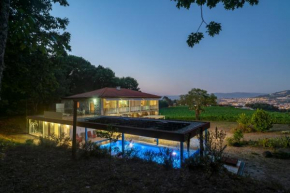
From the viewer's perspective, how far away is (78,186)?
3760 millimetres

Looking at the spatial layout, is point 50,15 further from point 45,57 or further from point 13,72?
point 13,72

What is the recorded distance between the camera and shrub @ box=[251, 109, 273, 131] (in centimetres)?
1553

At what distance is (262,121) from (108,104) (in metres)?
19.2

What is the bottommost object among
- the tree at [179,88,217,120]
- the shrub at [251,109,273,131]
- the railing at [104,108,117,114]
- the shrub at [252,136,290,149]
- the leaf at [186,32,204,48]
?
the shrub at [252,136,290,149]

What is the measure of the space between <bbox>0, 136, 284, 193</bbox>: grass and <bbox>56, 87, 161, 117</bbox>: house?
11317mm

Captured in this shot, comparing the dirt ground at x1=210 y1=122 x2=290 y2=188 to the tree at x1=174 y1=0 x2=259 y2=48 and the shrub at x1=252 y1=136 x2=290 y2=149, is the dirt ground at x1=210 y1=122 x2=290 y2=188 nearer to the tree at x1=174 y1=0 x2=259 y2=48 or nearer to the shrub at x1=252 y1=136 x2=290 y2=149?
the shrub at x1=252 y1=136 x2=290 y2=149

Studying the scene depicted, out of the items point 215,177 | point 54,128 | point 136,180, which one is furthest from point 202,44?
point 54,128

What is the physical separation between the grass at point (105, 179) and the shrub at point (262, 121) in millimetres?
13682

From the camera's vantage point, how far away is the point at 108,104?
2367 centimetres

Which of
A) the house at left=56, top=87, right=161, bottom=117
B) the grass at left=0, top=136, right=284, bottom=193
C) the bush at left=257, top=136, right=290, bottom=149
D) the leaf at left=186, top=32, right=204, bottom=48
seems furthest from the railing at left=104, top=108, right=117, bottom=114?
the leaf at left=186, top=32, right=204, bottom=48

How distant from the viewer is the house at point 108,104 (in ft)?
63.5

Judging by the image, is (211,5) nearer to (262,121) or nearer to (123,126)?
(123,126)

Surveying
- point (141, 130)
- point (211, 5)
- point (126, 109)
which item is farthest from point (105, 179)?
point (126, 109)

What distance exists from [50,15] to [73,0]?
2988 millimetres
